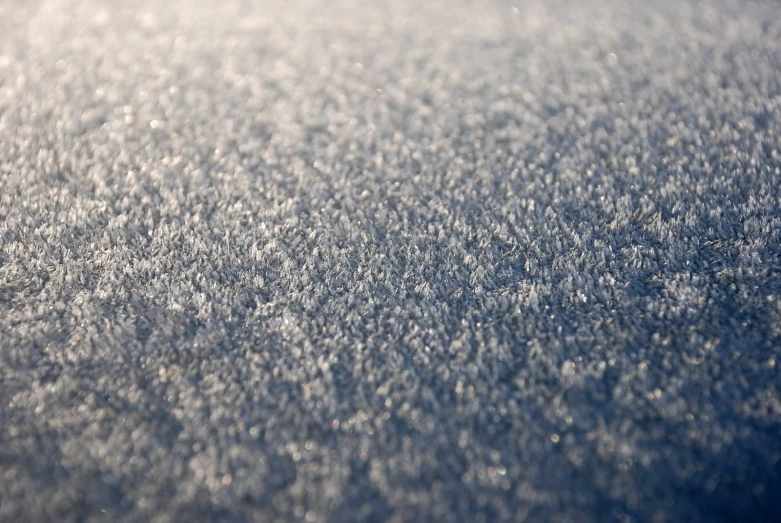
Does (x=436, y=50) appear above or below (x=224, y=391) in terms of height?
above

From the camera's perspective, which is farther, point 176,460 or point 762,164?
point 762,164

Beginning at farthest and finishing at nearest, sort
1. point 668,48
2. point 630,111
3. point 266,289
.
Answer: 1. point 668,48
2. point 630,111
3. point 266,289

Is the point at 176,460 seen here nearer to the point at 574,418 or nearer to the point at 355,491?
the point at 355,491

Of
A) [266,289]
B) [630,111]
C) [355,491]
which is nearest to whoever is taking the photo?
[355,491]

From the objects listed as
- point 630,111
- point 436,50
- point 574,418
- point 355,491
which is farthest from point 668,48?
point 355,491

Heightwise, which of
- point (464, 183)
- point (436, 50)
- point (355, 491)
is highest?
point (436, 50)

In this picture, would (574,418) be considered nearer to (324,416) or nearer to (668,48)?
(324,416)

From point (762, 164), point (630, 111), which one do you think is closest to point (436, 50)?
point (630, 111)
